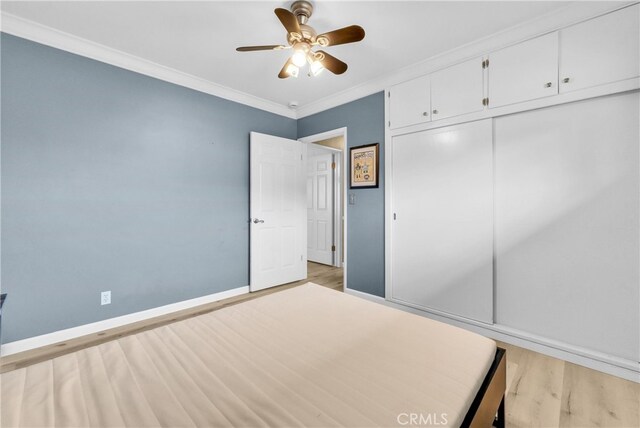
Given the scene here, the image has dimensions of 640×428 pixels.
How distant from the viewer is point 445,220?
269cm

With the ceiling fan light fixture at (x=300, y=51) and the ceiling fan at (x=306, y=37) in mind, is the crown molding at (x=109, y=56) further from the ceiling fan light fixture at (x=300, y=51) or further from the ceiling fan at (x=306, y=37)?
the ceiling fan light fixture at (x=300, y=51)

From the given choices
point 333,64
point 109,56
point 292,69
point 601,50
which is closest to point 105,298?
point 109,56

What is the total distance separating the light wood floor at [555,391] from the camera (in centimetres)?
152

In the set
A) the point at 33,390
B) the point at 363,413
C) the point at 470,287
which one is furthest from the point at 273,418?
the point at 470,287

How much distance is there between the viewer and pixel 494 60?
2.36 m

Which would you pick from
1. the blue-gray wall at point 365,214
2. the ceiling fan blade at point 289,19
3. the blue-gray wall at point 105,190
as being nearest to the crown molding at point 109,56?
the blue-gray wall at point 105,190

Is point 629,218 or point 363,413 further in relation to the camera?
point 629,218

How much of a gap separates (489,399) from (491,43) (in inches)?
104

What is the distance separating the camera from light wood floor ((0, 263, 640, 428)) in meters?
1.52

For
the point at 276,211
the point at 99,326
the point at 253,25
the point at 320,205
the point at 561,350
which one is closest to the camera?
the point at 561,350

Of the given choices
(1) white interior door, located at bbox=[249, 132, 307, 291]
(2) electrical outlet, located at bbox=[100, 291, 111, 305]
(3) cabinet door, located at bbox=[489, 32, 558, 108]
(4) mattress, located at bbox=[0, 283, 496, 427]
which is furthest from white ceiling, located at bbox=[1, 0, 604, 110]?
(2) electrical outlet, located at bbox=[100, 291, 111, 305]

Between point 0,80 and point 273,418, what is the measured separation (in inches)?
120

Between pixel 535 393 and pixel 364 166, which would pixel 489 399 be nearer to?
pixel 535 393

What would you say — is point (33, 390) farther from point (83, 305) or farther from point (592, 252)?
point (592, 252)
